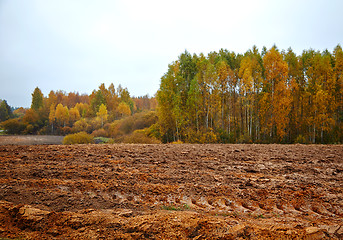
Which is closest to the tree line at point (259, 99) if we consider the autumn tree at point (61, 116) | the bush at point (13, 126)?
the bush at point (13, 126)

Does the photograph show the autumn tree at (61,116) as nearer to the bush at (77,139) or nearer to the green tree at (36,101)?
the green tree at (36,101)

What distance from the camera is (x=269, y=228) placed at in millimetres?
2797

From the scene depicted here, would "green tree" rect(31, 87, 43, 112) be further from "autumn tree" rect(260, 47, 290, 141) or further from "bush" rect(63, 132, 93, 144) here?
"autumn tree" rect(260, 47, 290, 141)

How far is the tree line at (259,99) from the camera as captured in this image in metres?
19.1

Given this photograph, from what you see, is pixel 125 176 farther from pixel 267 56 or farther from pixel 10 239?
pixel 267 56

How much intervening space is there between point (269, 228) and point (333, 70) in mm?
24032

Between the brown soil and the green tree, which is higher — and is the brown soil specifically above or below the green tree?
below

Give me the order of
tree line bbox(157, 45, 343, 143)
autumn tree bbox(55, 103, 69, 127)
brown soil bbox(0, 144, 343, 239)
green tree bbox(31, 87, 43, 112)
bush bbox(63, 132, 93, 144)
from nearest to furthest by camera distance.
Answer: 1. brown soil bbox(0, 144, 343, 239)
2. bush bbox(63, 132, 93, 144)
3. tree line bbox(157, 45, 343, 143)
4. autumn tree bbox(55, 103, 69, 127)
5. green tree bbox(31, 87, 43, 112)

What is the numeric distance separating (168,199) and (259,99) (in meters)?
19.8

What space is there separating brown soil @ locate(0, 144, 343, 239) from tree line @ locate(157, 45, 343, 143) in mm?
12363

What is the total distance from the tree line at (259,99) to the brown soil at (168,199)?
487 inches

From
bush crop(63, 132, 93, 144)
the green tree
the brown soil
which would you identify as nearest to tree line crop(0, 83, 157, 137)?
the green tree

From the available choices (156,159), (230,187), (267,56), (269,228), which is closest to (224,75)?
(267,56)

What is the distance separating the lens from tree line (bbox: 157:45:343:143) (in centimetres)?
1914
